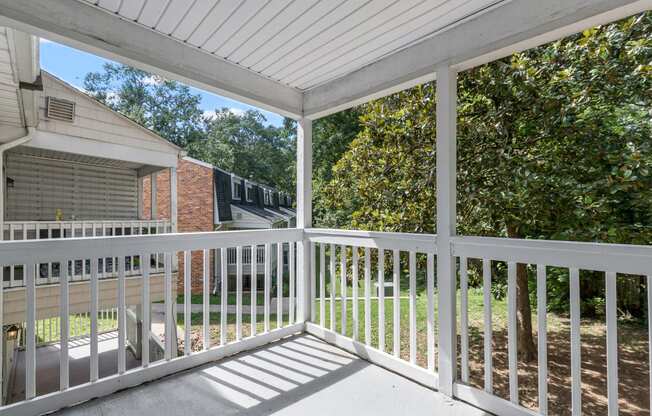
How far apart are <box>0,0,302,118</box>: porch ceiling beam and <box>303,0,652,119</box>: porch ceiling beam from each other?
781mm

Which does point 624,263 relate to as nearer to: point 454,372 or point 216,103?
point 454,372

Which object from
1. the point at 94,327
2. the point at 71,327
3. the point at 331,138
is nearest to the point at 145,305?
the point at 94,327

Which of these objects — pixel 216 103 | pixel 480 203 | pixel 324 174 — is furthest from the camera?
pixel 216 103

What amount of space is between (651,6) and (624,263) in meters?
1.17

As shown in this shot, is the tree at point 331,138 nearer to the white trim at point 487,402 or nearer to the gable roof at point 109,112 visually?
the gable roof at point 109,112

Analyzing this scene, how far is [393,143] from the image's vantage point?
11.3ft

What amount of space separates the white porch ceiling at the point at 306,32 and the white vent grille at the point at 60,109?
12.5ft

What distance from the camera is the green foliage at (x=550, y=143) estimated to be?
7.90 feet

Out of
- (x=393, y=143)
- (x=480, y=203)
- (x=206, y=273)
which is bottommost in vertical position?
(x=206, y=273)

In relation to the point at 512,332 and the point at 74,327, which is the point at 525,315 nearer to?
the point at 512,332

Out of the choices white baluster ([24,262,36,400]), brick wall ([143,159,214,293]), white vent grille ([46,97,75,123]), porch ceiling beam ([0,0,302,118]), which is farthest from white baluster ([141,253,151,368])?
brick wall ([143,159,214,293])

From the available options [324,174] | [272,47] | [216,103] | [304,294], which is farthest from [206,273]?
[216,103]

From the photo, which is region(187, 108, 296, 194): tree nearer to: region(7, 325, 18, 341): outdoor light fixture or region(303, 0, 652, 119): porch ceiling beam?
region(7, 325, 18, 341): outdoor light fixture

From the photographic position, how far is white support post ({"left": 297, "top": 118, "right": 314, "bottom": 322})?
3258 mm
